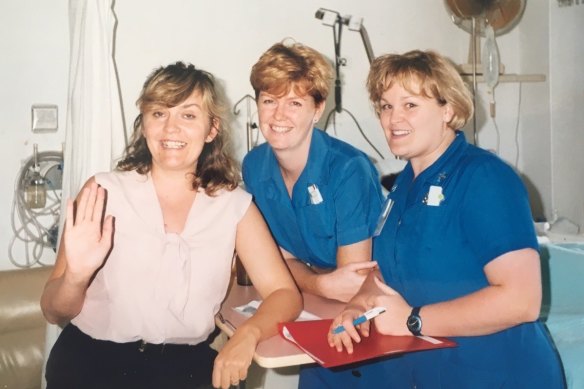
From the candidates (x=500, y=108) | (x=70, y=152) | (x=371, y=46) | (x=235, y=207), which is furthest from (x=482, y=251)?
(x=500, y=108)

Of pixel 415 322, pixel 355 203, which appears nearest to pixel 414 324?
pixel 415 322

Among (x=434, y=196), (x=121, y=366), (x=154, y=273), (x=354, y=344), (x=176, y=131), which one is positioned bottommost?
(x=121, y=366)

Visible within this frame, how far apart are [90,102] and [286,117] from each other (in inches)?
38.3

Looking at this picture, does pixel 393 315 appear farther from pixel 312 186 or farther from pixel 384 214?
pixel 312 186

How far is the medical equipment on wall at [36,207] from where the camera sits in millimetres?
2727

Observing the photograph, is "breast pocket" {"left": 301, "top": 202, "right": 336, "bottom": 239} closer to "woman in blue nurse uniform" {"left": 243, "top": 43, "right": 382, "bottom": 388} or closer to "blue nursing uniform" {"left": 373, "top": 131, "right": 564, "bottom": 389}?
"woman in blue nurse uniform" {"left": 243, "top": 43, "right": 382, "bottom": 388}

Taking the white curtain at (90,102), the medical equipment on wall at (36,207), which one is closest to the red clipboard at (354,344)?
the white curtain at (90,102)

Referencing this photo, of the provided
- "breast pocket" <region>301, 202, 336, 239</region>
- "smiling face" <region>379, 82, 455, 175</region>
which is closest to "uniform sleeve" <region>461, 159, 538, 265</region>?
"smiling face" <region>379, 82, 455, 175</region>

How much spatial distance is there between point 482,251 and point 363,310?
A: 0.36 metres

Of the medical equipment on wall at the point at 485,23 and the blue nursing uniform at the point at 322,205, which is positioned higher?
the medical equipment on wall at the point at 485,23

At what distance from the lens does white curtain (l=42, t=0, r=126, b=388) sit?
239 cm

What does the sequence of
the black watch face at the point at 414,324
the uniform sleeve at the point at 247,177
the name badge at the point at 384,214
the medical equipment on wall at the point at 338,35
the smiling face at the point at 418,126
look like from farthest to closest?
1. the medical equipment on wall at the point at 338,35
2. the uniform sleeve at the point at 247,177
3. the name badge at the point at 384,214
4. the smiling face at the point at 418,126
5. the black watch face at the point at 414,324

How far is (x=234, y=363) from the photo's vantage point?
4.58 ft

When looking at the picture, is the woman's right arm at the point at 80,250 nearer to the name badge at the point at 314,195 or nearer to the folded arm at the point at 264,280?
the folded arm at the point at 264,280
